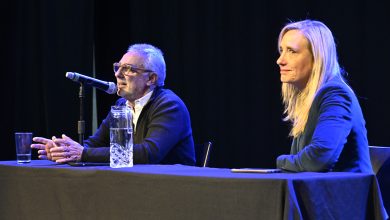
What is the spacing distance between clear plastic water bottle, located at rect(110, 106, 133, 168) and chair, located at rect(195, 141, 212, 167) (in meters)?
0.81

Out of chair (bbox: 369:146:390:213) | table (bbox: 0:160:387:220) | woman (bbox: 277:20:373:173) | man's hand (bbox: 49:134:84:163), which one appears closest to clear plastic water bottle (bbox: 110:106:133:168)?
table (bbox: 0:160:387:220)

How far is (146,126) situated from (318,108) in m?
1.06

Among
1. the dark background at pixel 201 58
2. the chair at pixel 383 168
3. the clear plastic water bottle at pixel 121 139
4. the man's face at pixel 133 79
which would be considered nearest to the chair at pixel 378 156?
the chair at pixel 383 168

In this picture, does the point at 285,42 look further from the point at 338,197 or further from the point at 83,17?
the point at 83,17

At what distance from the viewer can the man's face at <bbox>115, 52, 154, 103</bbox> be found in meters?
3.40

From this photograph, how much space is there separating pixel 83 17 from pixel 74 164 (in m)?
3.21

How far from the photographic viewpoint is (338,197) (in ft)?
6.56

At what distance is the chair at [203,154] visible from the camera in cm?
333

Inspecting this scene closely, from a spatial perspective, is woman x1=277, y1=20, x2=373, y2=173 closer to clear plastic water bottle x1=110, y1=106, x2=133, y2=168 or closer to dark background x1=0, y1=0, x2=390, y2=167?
clear plastic water bottle x1=110, y1=106, x2=133, y2=168

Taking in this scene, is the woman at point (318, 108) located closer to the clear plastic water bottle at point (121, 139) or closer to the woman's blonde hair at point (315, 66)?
the woman's blonde hair at point (315, 66)

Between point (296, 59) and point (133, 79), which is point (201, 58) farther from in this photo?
point (296, 59)

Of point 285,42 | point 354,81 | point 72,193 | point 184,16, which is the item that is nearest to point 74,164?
point 72,193

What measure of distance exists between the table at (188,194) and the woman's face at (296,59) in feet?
2.11

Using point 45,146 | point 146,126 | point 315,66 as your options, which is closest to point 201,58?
point 146,126
